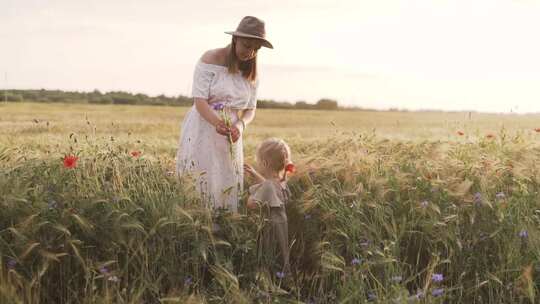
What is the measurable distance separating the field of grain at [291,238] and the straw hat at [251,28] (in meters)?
1.11

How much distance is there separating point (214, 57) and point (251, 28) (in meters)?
0.38

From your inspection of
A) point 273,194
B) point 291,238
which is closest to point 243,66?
point 273,194

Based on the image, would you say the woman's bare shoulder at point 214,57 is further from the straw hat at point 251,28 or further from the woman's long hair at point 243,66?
the straw hat at point 251,28

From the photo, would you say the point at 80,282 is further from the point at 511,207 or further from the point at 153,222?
the point at 511,207

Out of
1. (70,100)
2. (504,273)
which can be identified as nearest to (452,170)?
(504,273)

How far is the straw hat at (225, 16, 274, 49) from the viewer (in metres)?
4.45

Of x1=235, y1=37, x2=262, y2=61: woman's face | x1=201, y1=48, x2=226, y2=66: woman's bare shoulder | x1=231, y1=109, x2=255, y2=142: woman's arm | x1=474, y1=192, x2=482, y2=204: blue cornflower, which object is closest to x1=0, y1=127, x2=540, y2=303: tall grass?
x1=474, y1=192, x2=482, y2=204: blue cornflower

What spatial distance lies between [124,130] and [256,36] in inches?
266

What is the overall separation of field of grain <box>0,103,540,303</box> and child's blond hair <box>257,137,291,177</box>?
0.36 metres

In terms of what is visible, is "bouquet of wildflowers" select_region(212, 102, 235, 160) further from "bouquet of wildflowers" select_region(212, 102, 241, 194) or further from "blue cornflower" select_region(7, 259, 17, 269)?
"blue cornflower" select_region(7, 259, 17, 269)

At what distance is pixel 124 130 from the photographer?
10742 mm

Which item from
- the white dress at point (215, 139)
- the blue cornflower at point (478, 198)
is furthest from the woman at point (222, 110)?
the blue cornflower at point (478, 198)

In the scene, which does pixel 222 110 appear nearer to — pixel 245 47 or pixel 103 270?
pixel 245 47

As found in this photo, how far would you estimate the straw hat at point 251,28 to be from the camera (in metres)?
4.45
